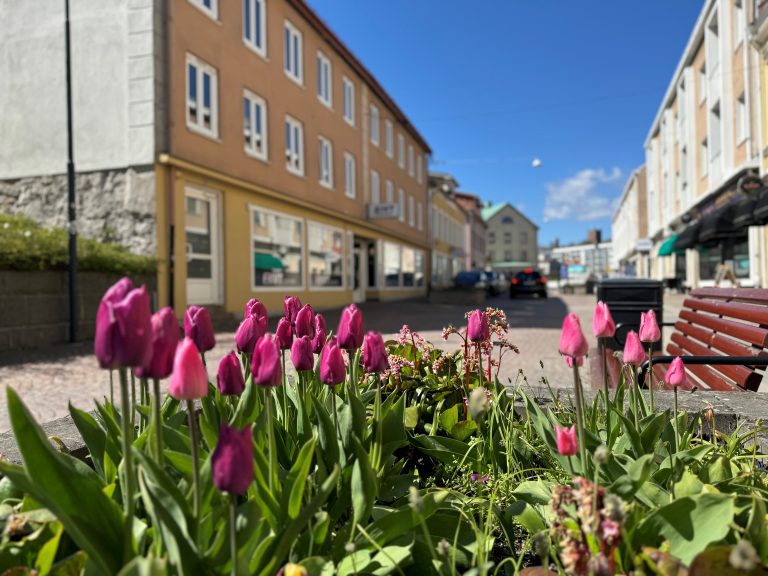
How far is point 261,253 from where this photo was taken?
14281 mm

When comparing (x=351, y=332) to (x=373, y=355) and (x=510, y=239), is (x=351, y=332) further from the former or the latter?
(x=510, y=239)

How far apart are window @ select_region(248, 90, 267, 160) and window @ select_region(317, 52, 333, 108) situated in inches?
155

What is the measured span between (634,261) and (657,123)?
2848cm

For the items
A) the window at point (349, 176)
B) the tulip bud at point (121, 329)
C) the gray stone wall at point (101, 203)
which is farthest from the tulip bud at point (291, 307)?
the window at point (349, 176)

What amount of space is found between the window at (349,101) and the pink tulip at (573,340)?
19989 millimetres

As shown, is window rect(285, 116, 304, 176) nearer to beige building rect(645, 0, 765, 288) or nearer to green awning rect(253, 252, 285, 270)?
green awning rect(253, 252, 285, 270)

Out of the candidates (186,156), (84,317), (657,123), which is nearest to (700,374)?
(84,317)

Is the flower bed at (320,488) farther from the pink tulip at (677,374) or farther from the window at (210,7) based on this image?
the window at (210,7)

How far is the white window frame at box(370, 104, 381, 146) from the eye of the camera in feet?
76.0

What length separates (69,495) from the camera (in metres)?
0.91

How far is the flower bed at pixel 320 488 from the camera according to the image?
88cm

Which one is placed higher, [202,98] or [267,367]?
[202,98]

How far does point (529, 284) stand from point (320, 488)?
29703 mm

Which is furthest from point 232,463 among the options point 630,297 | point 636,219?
point 636,219
